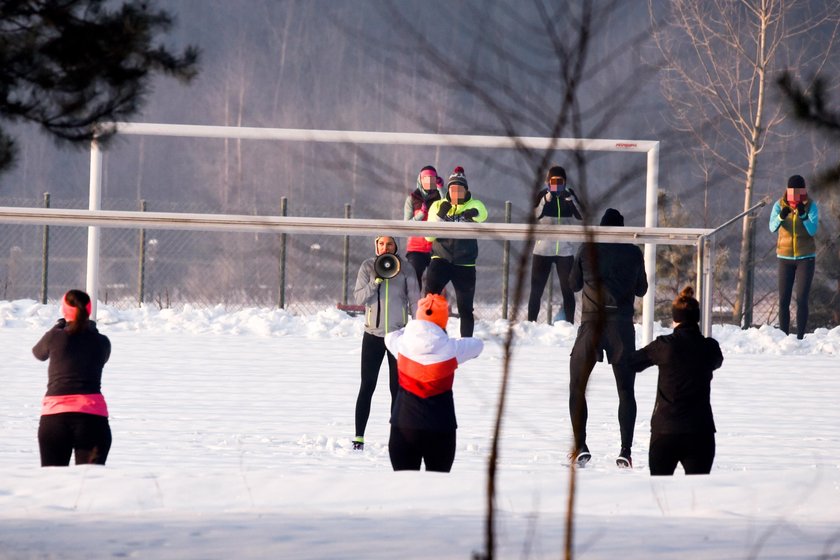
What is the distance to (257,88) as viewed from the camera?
100ft

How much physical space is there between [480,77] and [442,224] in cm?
431

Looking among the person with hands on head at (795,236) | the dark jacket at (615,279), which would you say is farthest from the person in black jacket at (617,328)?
the person with hands on head at (795,236)

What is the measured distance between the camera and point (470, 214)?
884cm

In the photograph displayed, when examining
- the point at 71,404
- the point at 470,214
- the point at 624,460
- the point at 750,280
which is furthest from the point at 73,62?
the point at 750,280

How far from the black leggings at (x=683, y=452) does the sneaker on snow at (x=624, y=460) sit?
123 cm

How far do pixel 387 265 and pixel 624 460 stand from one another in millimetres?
1868

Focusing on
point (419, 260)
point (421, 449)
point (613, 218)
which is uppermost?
point (613, 218)

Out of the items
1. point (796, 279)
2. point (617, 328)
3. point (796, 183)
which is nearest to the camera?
point (617, 328)

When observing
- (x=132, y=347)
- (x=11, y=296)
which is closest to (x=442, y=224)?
(x=132, y=347)

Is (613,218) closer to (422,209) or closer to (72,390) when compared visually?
(422,209)

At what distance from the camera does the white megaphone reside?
7.26 m

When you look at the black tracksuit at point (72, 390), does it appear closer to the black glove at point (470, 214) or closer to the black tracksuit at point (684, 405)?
the black tracksuit at point (684, 405)

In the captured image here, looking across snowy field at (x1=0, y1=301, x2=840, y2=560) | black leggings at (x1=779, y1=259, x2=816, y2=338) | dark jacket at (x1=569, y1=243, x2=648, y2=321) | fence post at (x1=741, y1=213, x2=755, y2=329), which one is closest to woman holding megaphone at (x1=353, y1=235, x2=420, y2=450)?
snowy field at (x1=0, y1=301, x2=840, y2=560)

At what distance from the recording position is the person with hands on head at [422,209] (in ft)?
30.0
